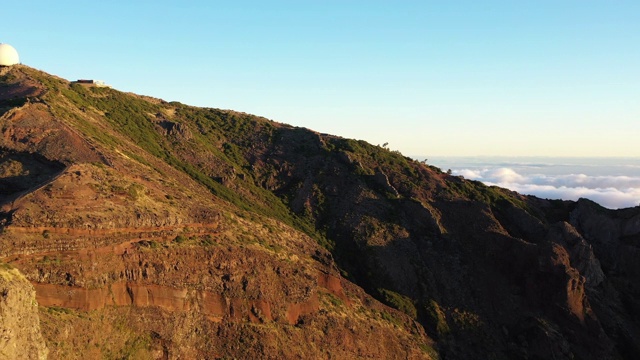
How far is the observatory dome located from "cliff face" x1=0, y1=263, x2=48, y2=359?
64.0 metres

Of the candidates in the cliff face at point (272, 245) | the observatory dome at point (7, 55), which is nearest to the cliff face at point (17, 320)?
the cliff face at point (272, 245)

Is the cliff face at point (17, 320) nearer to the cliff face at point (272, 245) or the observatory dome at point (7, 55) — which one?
the cliff face at point (272, 245)

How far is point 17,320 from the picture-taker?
26.5 m

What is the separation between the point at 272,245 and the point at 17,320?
32.0m

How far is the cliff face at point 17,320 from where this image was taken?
25328mm

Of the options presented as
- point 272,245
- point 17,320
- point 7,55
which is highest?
point 7,55

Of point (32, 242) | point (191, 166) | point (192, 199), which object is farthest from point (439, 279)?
point (32, 242)

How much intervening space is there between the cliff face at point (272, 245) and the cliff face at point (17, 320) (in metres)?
4.47

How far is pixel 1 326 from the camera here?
2505 centimetres

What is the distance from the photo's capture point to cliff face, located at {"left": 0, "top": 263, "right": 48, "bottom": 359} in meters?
25.3

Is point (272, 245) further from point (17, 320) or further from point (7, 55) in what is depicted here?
point (7, 55)

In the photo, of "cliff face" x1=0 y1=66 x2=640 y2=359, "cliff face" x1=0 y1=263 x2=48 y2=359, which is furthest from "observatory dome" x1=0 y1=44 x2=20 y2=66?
"cliff face" x1=0 y1=263 x2=48 y2=359

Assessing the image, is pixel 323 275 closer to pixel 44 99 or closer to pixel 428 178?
pixel 428 178

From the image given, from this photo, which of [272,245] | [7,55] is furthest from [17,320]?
[7,55]
